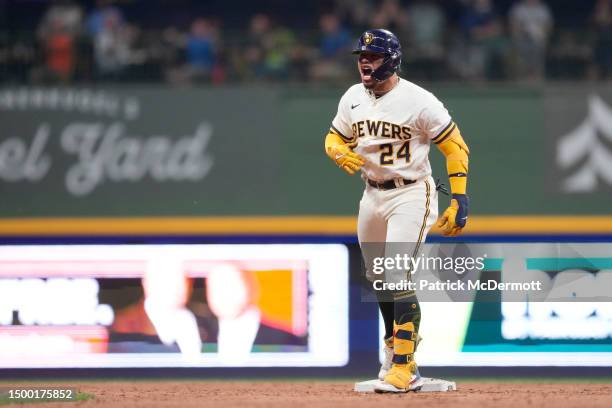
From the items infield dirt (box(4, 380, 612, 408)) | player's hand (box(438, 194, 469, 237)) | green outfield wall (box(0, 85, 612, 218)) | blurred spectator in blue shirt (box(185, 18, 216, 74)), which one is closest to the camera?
infield dirt (box(4, 380, 612, 408))

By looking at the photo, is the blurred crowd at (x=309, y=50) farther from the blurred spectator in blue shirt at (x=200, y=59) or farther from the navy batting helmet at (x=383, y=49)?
the navy batting helmet at (x=383, y=49)

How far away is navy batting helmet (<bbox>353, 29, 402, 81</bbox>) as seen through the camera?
7637 millimetres

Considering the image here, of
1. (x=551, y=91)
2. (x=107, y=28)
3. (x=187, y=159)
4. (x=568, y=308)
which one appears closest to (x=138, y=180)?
(x=187, y=159)

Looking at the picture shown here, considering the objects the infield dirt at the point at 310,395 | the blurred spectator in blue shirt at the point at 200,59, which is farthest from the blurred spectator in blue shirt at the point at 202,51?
the infield dirt at the point at 310,395

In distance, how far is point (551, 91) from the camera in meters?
14.9

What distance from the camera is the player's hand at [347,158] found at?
7.64 meters

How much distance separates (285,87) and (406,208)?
25.2 ft

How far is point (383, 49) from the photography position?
7625 millimetres

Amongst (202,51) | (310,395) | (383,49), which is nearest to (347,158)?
(383,49)

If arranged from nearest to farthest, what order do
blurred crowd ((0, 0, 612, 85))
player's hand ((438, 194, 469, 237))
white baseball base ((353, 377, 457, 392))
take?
player's hand ((438, 194, 469, 237))
white baseball base ((353, 377, 457, 392))
blurred crowd ((0, 0, 612, 85))

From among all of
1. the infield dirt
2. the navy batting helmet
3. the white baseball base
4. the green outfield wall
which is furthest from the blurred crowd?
the white baseball base

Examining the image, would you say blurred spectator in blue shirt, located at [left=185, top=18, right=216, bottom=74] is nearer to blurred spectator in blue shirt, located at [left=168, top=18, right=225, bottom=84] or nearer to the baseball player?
blurred spectator in blue shirt, located at [left=168, top=18, right=225, bottom=84]

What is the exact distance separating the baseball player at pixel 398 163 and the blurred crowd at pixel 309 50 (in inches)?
272

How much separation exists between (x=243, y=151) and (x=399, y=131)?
7786 millimetres
